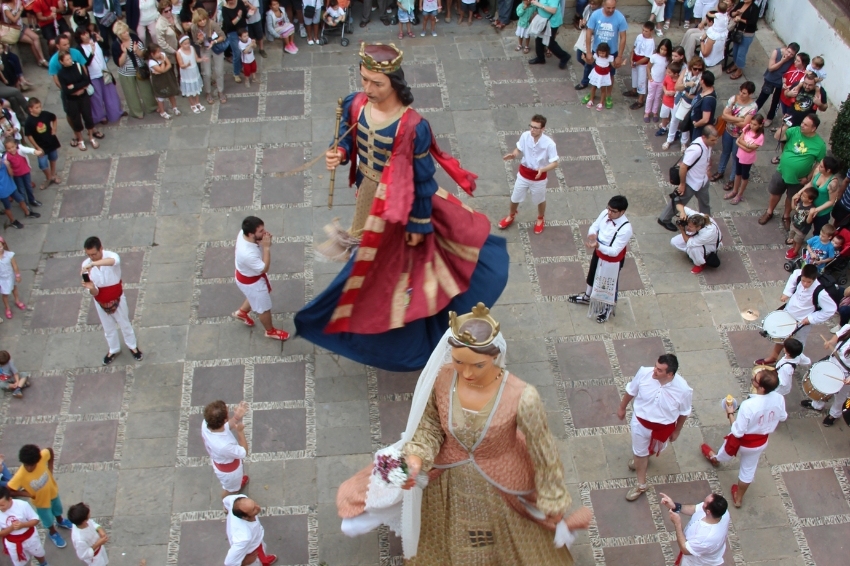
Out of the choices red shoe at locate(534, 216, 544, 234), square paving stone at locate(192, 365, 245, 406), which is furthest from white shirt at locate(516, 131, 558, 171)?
square paving stone at locate(192, 365, 245, 406)

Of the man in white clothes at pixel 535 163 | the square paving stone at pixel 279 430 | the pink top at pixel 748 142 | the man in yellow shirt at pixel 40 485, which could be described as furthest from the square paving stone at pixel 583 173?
the man in yellow shirt at pixel 40 485

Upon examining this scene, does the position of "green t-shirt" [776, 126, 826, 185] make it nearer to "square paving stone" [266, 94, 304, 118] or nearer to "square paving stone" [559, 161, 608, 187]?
"square paving stone" [559, 161, 608, 187]

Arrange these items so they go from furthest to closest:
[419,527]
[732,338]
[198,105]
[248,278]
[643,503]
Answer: [198,105]
[732,338]
[248,278]
[643,503]
[419,527]

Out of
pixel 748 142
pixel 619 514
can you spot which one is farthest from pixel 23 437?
pixel 748 142

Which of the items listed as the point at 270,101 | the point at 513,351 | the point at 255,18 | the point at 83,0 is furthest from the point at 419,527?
the point at 83,0

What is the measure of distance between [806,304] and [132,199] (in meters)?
7.42

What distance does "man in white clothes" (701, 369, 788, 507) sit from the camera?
693cm

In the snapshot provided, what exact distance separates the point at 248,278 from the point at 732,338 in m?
4.80

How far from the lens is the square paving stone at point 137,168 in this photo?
1077 centimetres

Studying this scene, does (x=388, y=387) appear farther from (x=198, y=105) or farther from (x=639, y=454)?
(x=198, y=105)

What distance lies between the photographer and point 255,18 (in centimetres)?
1238

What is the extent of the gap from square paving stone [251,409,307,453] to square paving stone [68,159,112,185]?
4.27 meters

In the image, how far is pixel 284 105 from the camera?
11898 millimetres

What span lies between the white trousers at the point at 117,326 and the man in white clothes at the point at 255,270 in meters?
1.04
